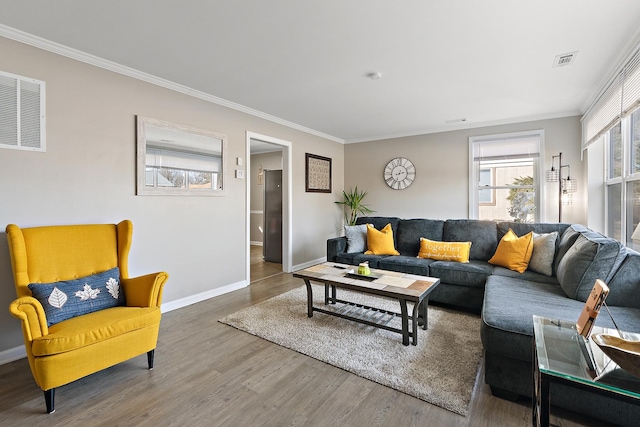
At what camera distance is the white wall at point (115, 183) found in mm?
2359

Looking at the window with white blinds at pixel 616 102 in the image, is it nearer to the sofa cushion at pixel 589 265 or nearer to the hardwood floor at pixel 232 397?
the sofa cushion at pixel 589 265

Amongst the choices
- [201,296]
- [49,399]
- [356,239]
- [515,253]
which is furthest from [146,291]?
[515,253]

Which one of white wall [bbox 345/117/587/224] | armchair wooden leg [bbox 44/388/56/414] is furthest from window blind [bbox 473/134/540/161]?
armchair wooden leg [bbox 44/388/56/414]

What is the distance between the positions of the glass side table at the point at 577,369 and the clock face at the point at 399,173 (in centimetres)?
429

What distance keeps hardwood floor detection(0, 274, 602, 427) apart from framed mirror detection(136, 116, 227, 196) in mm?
1665

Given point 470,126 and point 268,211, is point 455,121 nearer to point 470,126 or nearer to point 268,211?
point 470,126

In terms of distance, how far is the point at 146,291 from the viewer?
230cm

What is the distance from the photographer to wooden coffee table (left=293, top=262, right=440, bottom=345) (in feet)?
8.07

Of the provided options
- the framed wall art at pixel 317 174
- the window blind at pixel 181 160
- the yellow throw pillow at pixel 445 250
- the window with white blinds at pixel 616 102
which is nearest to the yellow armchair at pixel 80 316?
the window blind at pixel 181 160

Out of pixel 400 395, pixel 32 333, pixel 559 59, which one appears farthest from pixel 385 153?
pixel 32 333

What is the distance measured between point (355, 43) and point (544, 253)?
2793 mm

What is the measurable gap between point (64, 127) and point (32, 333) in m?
1.69

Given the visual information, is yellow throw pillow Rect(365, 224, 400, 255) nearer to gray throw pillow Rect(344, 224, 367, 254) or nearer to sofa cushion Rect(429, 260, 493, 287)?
gray throw pillow Rect(344, 224, 367, 254)

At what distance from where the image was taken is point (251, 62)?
9.13ft
